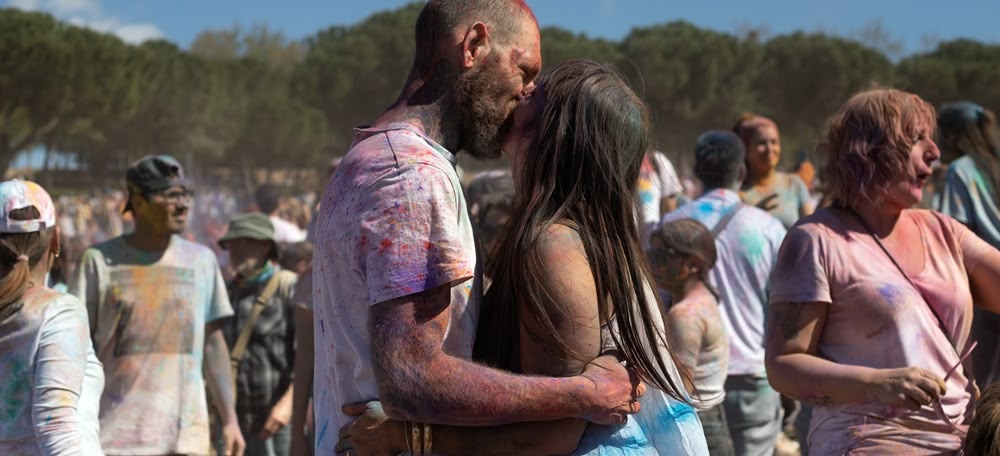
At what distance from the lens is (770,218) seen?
18.1 ft

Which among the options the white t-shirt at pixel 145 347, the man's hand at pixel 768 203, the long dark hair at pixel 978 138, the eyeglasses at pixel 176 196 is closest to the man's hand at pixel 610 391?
the white t-shirt at pixel 145 347

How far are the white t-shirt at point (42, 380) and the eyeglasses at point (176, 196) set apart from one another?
1580 mm

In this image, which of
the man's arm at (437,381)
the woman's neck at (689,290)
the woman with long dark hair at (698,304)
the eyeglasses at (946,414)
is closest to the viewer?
the man's arm at (437,381)

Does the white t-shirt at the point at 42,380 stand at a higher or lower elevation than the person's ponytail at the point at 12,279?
lower

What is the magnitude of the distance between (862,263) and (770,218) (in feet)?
8.00

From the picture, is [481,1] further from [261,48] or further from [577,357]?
[261,48]

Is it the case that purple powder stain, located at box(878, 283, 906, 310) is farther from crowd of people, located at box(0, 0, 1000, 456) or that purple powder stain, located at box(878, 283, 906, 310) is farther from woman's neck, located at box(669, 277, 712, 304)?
woman's neck, located at box(669, 277, 712, 304)

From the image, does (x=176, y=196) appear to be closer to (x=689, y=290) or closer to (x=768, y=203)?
(x=689, y=290)

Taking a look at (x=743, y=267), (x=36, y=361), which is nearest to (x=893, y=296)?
(x=743, y=267)

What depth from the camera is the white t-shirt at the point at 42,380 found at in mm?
3043

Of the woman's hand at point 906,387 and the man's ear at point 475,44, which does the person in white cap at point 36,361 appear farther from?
the woman's hand at point 906,387

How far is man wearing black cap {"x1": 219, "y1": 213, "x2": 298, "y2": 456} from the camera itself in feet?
19.3

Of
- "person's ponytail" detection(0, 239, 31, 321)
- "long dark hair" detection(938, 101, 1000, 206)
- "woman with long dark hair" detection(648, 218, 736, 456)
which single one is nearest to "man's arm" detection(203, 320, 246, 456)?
"person's ponytail" detection(0, 239, 31, 321)

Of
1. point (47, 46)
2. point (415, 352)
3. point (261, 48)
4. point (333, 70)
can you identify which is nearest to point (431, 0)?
point (415, 352)
